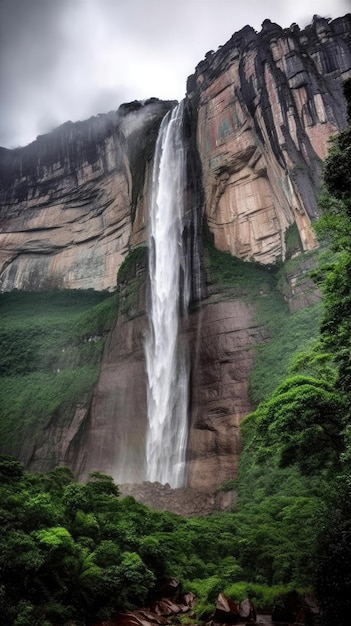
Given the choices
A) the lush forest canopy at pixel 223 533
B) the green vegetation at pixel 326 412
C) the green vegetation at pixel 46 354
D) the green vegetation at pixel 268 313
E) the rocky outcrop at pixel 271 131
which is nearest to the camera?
the lush forest canopy at pixel 223 533

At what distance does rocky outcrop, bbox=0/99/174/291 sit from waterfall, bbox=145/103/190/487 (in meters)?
7.93

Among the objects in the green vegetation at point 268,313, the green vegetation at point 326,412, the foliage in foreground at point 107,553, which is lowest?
the foliage in foreground at point 107,553

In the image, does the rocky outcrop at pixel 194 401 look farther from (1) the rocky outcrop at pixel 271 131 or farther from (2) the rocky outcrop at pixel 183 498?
(1) the rocky outcrop at pixel 271 131

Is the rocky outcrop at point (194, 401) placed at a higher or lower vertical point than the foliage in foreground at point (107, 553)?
higher

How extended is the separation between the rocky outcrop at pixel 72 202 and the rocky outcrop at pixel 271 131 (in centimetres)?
1216

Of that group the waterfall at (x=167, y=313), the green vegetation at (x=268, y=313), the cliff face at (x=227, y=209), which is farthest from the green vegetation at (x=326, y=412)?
the waterfall at (x=167, y=313)

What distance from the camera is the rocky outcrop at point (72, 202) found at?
148 ft

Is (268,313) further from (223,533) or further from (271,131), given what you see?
(223,533)

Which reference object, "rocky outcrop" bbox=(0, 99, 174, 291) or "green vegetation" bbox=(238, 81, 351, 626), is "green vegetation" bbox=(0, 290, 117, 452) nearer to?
"rocky outcrop" bbox=(0, 99, 174, 291)

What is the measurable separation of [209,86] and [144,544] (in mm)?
35307

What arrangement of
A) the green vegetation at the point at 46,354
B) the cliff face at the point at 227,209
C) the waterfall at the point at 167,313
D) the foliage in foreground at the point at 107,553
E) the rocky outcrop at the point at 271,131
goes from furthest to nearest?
1. the green vegetation at the point at 46,354
2. the rocky outcrop at the point at 271,131
3. the cliff face at the point at 227,209
4. the waterfall at the point at 167,313
5. the foliage in foreground at the point at 107,553

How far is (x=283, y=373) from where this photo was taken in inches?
822

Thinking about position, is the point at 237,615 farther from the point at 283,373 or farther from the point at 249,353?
the point at 249,353

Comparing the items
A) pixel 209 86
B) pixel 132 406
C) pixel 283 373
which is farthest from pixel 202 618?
pixel 209 86
